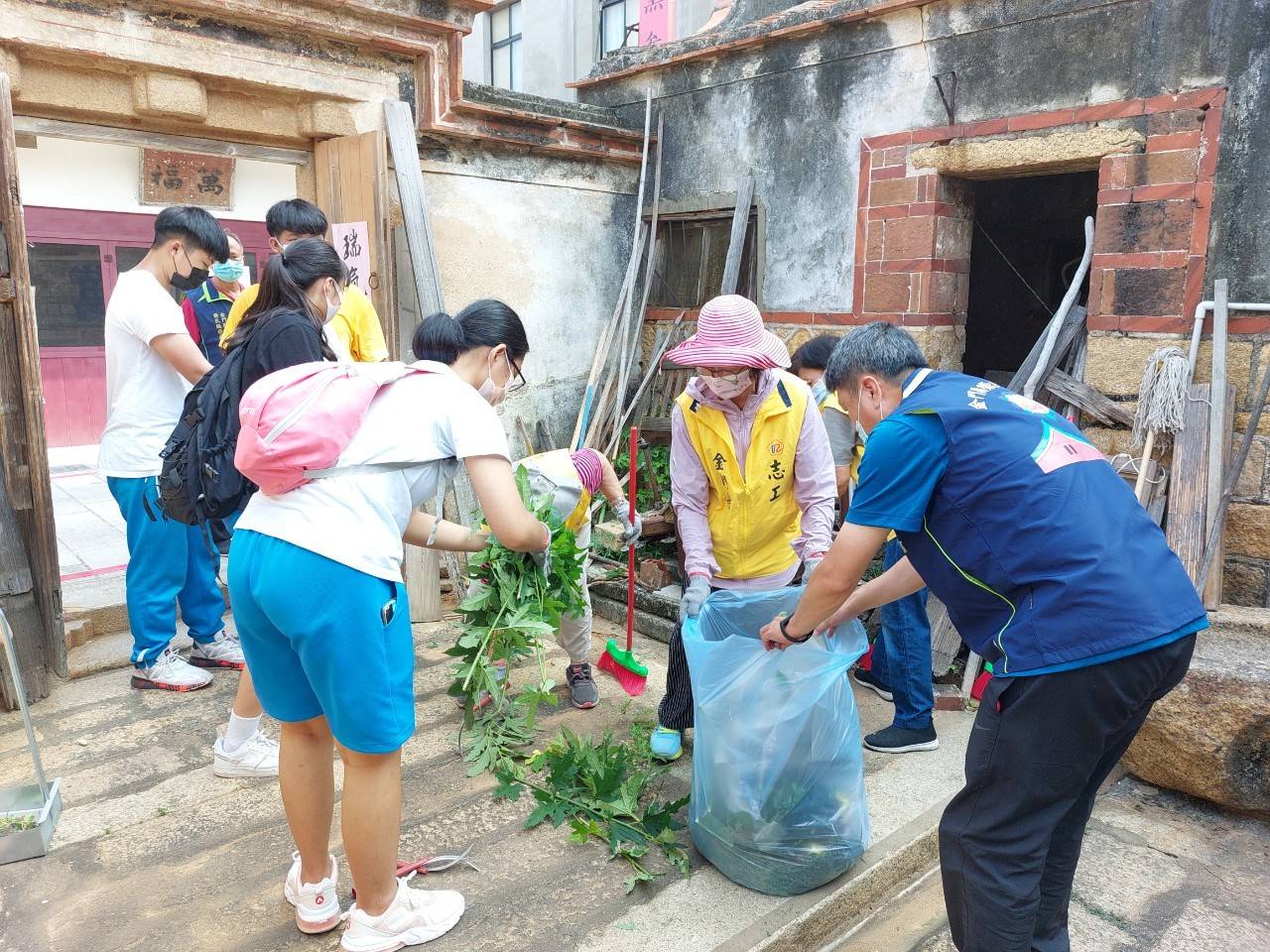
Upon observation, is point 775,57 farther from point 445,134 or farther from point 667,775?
point 667,775

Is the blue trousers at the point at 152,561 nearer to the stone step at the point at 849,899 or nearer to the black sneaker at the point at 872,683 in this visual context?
the stone step at the point at 849,899

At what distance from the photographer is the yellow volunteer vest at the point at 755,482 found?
322 cm

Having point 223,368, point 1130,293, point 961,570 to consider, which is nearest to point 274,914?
point 223,368

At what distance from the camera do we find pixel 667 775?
3.38 meters

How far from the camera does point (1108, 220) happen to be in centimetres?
467

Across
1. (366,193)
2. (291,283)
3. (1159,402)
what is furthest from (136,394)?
(1159,402)

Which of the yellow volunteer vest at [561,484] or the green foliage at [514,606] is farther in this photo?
the yellow volunteer vest at [561,484]

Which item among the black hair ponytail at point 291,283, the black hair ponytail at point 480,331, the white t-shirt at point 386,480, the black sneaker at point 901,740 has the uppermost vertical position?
the black hair ponytail at point 291,283

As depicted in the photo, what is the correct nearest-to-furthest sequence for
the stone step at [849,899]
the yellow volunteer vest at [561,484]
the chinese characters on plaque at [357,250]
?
1. the stone step at [849,899]
2. the yellow volunteer vest at [561,484]
3. the chinese characters on plaque at [357,250]

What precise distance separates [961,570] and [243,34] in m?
4.58

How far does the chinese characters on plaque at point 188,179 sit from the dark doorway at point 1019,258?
18.9ft

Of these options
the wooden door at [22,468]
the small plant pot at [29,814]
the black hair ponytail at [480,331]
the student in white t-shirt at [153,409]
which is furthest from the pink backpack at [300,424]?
the wooden door at [22,468]

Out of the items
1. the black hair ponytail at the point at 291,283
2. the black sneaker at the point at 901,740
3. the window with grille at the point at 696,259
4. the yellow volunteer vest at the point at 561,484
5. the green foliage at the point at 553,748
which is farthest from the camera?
the window with grille at the point at 696,259

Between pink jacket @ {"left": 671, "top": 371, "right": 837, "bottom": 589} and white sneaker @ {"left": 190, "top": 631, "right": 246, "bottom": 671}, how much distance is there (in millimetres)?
2251
